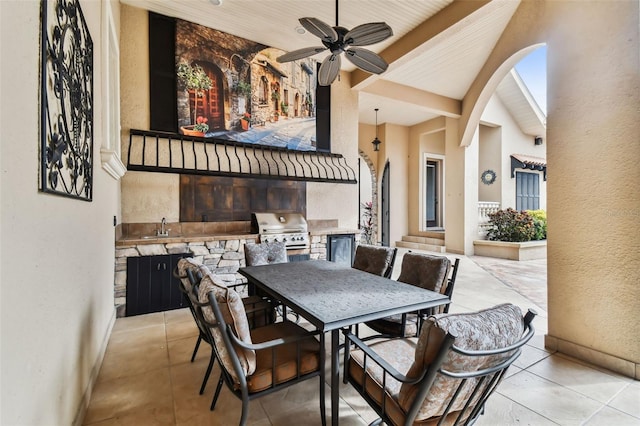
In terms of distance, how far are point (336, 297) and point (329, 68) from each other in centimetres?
247

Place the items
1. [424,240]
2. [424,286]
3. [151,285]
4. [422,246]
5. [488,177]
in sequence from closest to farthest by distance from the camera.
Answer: [424,286] → [151,285] → [422,246] → [424,240] → [488,177]

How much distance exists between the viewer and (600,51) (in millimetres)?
2293

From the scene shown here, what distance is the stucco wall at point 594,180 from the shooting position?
7.04 ft

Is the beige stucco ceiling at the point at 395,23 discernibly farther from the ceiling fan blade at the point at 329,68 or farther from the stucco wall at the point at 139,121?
the ceiling fan blade at the point at 329,68

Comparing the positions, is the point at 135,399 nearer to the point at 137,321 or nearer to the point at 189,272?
the point at 189,272

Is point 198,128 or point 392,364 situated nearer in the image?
point 392,364

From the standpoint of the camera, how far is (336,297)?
1.81 meters

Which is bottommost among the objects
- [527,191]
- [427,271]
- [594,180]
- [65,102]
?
[427,271]

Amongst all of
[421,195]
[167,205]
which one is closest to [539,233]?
[421,195]

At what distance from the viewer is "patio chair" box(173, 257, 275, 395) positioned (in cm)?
167

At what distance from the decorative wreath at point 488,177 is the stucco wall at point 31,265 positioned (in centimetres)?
963

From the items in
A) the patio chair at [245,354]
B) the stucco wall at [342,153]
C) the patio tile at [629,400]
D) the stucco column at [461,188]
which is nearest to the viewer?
the patio chair at [245,354]

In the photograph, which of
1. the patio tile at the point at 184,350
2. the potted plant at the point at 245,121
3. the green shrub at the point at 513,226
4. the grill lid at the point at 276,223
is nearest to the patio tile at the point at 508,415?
the patio tile at the point at 184,350

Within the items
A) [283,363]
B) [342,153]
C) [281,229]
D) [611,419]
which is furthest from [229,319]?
[342,153]
